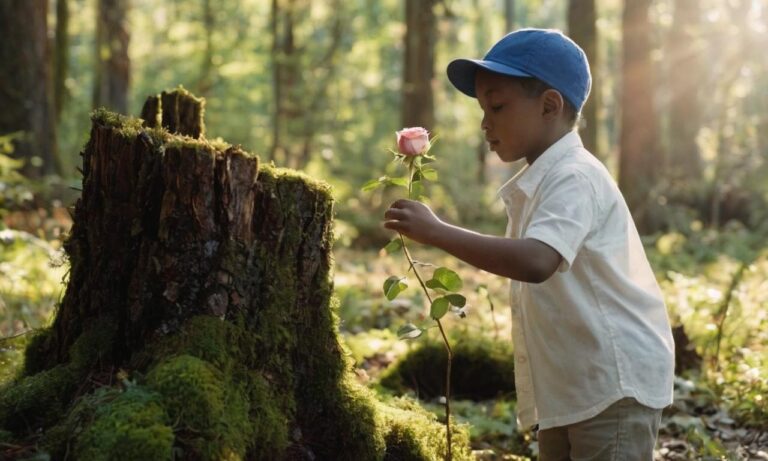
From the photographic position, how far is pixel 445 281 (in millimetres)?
2996

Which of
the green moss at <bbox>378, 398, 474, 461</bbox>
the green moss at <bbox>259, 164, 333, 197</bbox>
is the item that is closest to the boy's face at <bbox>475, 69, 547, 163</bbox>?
the green moss at <bbox>259, 164, 333, 197</bbox>

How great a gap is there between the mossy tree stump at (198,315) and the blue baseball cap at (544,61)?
2.85ft

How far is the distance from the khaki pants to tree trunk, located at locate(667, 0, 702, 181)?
17119 millimetres

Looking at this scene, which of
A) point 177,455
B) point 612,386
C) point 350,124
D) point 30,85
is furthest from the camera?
point 350,124

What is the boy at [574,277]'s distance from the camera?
2.79m

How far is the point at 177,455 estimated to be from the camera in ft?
7.70

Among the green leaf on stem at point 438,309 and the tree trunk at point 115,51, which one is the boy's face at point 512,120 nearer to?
the green leaf on stem at point 438,309

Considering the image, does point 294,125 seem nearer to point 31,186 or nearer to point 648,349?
point 31,186

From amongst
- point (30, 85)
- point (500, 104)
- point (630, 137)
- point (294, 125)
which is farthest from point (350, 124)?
point (500, 104)

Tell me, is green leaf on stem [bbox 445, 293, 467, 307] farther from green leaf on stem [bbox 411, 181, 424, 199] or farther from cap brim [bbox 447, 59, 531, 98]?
cap brim [bbox 447, 59, 531, 98]

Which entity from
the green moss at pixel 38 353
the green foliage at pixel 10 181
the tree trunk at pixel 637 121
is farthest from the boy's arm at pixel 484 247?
the tree trunk at pixel 637 121

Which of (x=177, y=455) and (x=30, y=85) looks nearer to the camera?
(x=177, y=455)

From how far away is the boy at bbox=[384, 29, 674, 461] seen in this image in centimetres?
279

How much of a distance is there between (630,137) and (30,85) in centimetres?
1046
